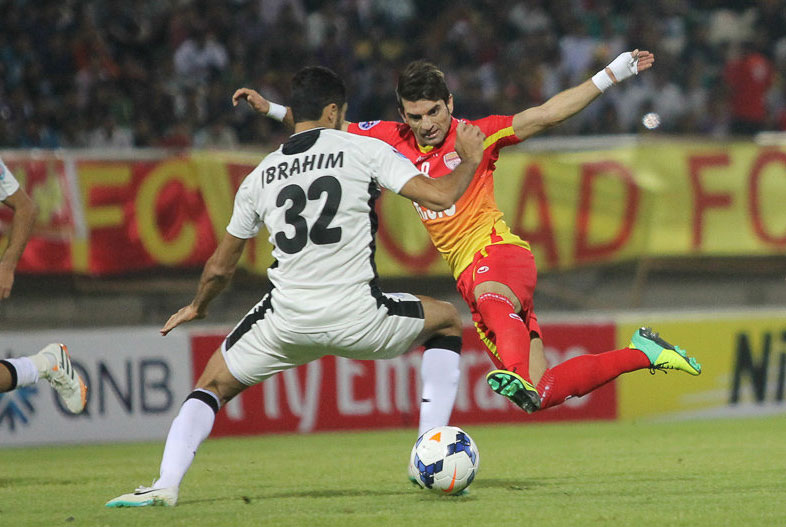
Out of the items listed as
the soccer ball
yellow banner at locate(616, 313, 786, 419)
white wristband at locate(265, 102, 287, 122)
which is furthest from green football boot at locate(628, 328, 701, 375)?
yellow banner at locate(616, 313, 786, 419)

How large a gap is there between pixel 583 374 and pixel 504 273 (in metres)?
0.65

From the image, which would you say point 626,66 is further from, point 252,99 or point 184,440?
point 184,440

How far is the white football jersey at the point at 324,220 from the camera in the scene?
550 cm

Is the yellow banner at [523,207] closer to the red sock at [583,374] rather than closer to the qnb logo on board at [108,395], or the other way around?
the qnb logo on board at [108,395]

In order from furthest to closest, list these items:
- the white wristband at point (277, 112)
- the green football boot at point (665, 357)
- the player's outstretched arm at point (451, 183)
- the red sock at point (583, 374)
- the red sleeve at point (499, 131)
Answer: the white wristband at point (277, 112) → the red sleeve at point (499, 131) → the green football boot at point (665, 357) → the red sock at point (583, 374) → the player's outstretched arm at point (451, 183)

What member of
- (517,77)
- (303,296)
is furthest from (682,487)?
(517,77)

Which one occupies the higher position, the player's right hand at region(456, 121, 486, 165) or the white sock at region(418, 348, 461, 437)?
the player's right hand at region(456, 121, 486, 165)

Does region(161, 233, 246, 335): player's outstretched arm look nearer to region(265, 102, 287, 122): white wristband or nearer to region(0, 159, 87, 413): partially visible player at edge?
region(265, 102, 287, 122): white wristband

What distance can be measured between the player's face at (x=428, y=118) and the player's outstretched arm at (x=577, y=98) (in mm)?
370

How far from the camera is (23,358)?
6.98 metres

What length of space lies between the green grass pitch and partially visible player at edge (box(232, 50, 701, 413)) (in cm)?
59

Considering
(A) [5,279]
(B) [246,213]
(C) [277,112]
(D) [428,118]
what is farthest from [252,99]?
(A) [5,279]

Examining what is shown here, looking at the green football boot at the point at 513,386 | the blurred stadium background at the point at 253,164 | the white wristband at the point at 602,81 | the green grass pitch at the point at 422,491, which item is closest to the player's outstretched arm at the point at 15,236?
the green grass pitch at the point at 422,491

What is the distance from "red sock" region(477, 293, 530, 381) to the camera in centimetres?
588
